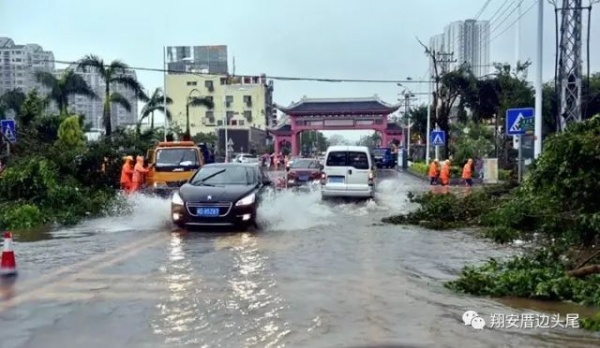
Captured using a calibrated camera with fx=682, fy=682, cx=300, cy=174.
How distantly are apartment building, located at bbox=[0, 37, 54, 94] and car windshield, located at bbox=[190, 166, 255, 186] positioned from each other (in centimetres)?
2369

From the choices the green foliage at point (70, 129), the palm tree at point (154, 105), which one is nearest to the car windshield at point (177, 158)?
the green foliage at point (70, 129)

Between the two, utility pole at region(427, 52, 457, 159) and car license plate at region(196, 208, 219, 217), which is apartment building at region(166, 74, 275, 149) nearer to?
utility pole at region(427, 52, 457, 159)

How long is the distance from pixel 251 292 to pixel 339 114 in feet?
213

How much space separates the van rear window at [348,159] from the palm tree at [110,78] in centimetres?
2115

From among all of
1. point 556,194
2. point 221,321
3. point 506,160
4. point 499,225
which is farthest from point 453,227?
point 506,160

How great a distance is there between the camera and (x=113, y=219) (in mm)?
17219

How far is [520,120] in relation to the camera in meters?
19.2

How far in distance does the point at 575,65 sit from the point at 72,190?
16.4 meters

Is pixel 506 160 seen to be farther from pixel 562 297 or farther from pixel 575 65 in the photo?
pixel 562 297

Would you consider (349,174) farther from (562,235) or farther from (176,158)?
(562,235)

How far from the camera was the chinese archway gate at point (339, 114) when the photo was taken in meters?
72.8

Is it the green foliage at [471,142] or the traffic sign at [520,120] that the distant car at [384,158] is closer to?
the green foliage at [471,142]

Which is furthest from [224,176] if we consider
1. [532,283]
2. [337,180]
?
[532,283]
